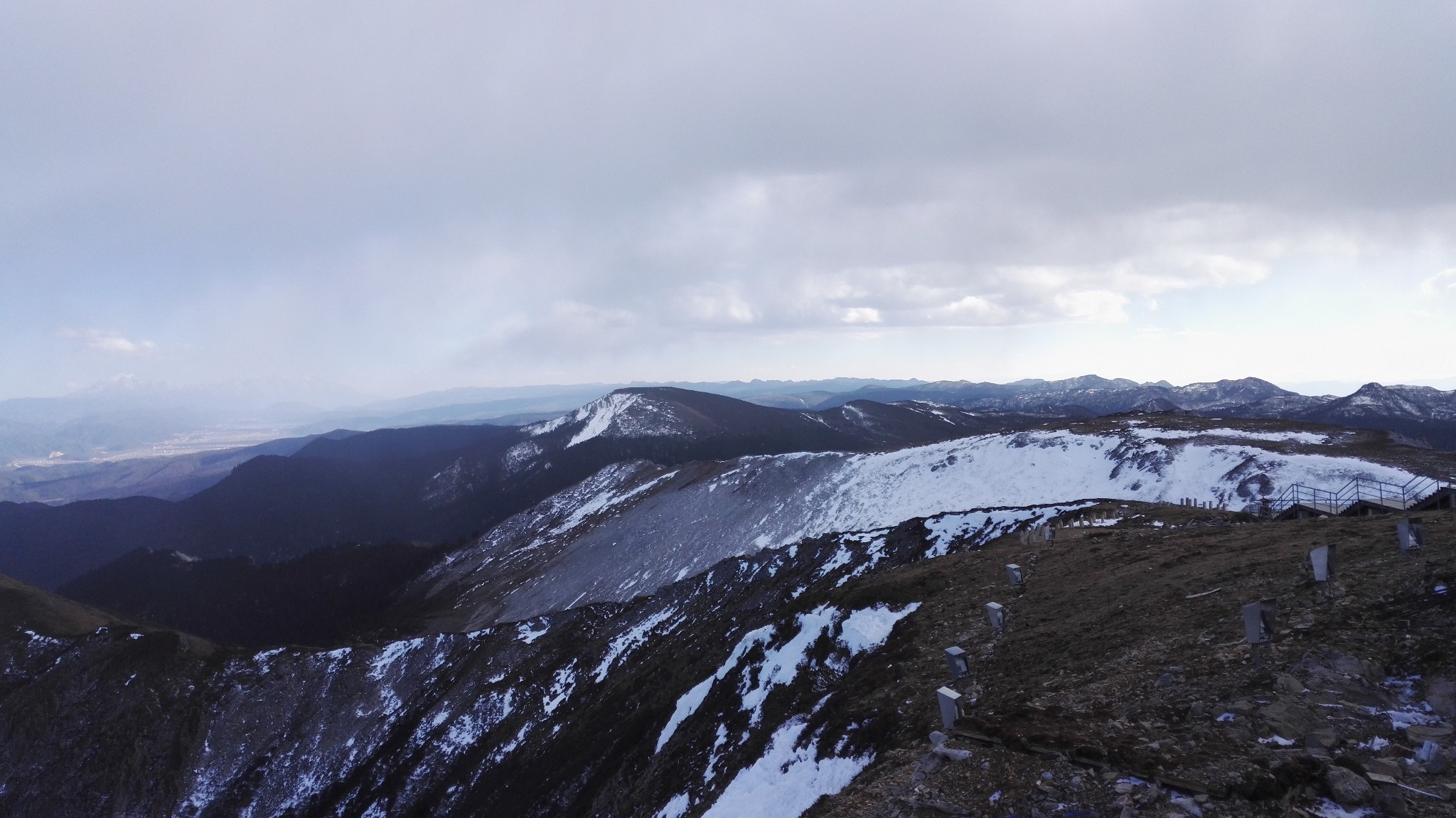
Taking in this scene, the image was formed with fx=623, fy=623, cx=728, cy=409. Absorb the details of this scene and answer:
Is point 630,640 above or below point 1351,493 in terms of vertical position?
below

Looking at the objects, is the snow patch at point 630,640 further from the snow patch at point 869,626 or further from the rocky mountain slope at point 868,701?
the snow patch at point 869,626

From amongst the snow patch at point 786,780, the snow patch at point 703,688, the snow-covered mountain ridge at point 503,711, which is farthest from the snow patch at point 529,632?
the snow patch at point 786,780

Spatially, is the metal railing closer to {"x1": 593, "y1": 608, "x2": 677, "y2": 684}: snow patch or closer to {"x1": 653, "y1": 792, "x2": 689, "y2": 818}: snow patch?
{"x1": 653, "y1": 792, "x2": 689, "y2": 818}: snow patch

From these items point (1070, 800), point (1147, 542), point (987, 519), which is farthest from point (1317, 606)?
point (987, 519)

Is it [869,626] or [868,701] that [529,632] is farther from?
[868,701]

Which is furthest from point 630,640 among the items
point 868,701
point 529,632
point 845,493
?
point 845,493

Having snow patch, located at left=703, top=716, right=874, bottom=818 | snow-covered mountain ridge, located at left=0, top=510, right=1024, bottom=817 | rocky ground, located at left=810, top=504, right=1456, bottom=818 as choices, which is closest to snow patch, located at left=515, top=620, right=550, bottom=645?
snow-covered mountain ridge, located at left=0, top=510, right=1024, bottom=817
